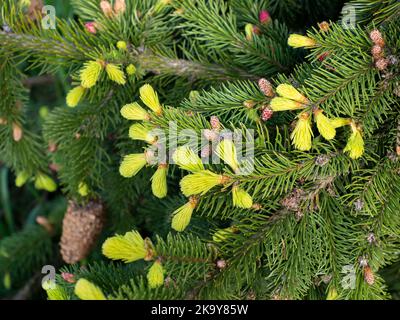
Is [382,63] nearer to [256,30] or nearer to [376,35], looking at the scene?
[376,35]

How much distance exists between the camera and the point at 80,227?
1104 mm

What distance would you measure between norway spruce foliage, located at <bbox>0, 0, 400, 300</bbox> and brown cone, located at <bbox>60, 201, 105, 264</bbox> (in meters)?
0.20

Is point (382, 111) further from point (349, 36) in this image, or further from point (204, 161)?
point (204, 161)

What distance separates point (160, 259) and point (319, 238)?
24 centimetres

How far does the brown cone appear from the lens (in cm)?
110

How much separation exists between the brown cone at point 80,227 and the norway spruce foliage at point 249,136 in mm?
196

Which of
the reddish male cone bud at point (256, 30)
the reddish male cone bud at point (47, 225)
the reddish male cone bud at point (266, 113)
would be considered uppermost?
the reddish male cone bud at point (256, 30)

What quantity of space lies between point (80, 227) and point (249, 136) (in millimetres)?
551

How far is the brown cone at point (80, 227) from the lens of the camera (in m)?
1.10

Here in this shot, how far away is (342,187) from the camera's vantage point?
77cm

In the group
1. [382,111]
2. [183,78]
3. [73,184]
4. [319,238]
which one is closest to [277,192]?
[319,238]
